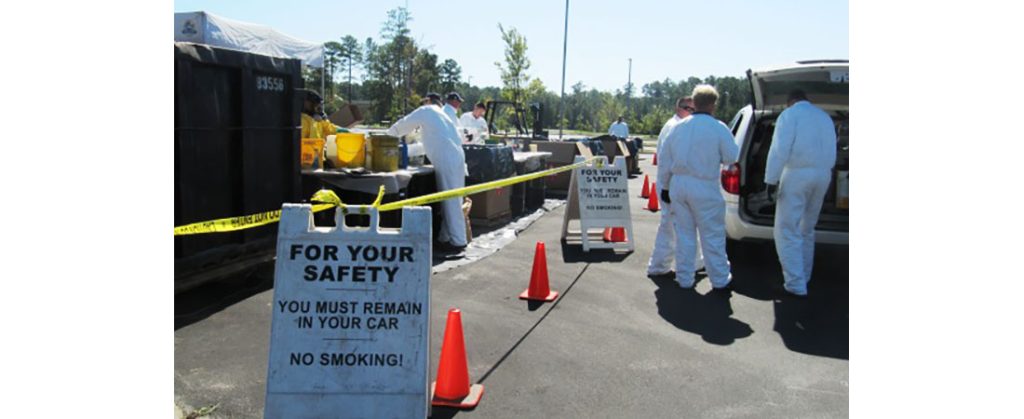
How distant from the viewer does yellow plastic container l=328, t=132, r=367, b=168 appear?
8.27 meters

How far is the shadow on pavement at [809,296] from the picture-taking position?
5.77 meters

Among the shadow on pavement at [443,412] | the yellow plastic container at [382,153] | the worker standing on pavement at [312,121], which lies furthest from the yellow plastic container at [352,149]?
the shadow on pavement at [443,412]

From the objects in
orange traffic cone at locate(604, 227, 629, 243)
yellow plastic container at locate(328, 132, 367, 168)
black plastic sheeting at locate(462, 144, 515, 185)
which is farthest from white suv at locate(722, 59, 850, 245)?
yellow plastic container at locate(328, 132, 367, 168)

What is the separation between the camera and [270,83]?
22.4 feet

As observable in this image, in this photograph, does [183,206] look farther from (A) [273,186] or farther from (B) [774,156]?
(B) [774,156]

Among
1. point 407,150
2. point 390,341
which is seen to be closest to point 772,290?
point 407,150

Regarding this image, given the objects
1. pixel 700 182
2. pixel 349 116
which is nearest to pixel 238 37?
pixel 349 116

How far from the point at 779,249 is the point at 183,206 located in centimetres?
516

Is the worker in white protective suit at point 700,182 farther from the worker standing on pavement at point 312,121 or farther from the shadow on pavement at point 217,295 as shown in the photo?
the shadow on pavement at point 217,295

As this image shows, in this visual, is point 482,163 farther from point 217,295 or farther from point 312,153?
point 217,295

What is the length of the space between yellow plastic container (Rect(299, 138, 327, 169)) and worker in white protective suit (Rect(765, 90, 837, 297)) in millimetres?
4444

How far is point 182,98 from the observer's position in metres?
5.80

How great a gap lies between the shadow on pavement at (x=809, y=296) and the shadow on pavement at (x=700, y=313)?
35 centimetres

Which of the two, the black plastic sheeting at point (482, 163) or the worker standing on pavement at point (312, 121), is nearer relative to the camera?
the worker standing on pavement at point (312, 121)
